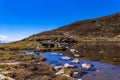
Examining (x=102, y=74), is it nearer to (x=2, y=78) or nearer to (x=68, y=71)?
(x=68, y=71)

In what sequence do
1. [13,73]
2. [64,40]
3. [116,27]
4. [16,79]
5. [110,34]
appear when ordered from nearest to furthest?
1. [16,79]
2. [13,73]
3. [64,40]
4. [110,34]
5. [116,27]

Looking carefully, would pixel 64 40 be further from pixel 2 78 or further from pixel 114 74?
pixel 2 78

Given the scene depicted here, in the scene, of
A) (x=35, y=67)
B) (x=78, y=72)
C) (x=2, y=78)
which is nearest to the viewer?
(x=2, y=78)

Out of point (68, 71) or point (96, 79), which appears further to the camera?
point (68, 71)

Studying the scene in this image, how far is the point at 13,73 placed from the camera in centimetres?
3753

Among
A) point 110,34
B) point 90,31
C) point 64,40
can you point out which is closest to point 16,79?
point 64,40

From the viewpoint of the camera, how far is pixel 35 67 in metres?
45.3

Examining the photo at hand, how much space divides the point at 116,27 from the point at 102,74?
16534cm

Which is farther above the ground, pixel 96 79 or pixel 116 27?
pixel 116 27

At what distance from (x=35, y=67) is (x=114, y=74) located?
1465cm

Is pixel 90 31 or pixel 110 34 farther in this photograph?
pixel 90 31

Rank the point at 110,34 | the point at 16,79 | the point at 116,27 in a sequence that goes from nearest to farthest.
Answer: the point at 16,79 → the point at 110,34 → the point at 116,27

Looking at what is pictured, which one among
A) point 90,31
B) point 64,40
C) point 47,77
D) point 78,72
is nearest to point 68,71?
point 78,72

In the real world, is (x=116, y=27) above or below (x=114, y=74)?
above
